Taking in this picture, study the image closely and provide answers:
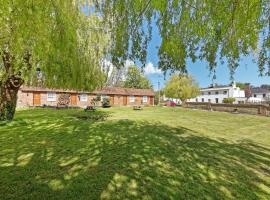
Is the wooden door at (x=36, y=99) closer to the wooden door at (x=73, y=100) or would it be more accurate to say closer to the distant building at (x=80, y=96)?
the distant building at (x=80, y=96)

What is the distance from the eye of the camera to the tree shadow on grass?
4820mm

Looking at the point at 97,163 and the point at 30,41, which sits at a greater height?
the point at 30,41

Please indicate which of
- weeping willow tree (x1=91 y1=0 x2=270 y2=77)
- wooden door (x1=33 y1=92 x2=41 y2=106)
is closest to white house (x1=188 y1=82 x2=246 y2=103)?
wooden door (x1=33 y1=92 x2=41 y2=106)

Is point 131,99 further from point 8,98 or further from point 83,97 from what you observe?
point 8,98

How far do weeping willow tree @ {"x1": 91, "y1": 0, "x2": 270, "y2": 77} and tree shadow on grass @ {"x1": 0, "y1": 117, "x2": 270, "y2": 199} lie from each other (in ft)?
Answer: 9.99

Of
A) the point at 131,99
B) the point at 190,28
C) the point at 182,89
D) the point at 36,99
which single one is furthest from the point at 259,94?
the point at 190,28

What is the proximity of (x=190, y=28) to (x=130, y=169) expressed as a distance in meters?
4.34

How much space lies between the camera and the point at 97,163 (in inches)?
261

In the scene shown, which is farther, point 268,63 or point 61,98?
point 61,98

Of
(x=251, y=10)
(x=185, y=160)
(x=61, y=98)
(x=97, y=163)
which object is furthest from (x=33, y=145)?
(x=61, y=98)

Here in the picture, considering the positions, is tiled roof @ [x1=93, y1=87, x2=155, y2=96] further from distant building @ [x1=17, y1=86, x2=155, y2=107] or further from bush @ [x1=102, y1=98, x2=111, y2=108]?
bush @ [x1=102, y1=98, x2=111, y2=108]

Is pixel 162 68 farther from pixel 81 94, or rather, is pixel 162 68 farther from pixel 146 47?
pixel 81 94

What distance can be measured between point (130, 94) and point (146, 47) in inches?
1652

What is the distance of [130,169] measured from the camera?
614 centimetres
